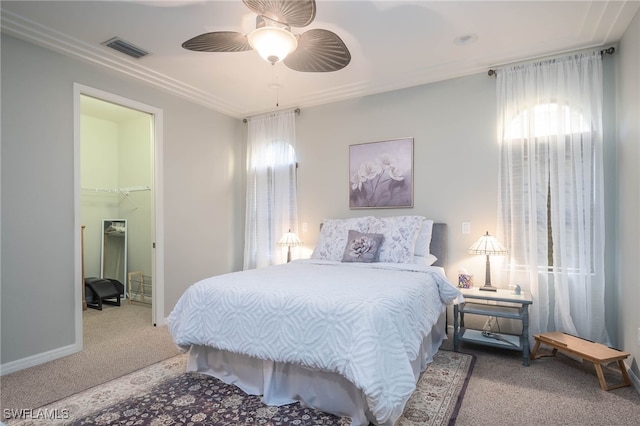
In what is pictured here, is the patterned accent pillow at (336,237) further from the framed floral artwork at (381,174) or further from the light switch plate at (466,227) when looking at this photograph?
the light switch plate at (466,227)

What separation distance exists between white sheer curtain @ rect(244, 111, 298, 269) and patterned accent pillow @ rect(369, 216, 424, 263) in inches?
54.3

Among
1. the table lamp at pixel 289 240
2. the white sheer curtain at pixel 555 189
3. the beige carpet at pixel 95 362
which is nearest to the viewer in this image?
the beige carpet at pixel 95 362

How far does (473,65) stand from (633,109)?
1.36m

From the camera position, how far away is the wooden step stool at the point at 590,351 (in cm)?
229

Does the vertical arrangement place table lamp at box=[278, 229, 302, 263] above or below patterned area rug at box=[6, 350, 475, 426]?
above

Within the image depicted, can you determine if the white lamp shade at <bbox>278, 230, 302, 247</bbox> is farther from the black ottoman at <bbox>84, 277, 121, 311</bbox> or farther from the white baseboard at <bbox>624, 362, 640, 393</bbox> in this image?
the white baseboard at <bbox>624, 362, 640, 393</bbox>

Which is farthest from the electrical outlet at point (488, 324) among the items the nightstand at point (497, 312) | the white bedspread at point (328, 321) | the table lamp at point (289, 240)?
the table lamp at point (289, 240)

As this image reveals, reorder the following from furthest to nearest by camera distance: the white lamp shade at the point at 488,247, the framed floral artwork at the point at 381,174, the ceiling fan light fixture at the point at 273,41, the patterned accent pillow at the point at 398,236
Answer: the framed floral artwork at the point at 381,174, the patterned accent pillow at the point at 398,236, the white lamp shade at the point at 488,247, the ceiling fan light fixture at the point at 273,41

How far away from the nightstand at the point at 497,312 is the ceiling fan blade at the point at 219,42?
265cm

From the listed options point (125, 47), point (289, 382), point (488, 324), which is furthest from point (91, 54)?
point (488, 324)

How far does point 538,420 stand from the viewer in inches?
76.7

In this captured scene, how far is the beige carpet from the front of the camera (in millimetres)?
2314

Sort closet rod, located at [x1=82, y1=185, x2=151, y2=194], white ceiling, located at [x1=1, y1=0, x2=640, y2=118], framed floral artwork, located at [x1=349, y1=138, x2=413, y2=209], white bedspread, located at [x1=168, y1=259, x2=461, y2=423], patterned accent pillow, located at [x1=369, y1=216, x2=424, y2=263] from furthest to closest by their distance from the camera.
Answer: closet rod, located at [x1=82, y1=185, x2=151, y2=194]
framed floral artwork, located at [x1=349, y1=138, x2=413, y2=209]
patterned accent pillow, located at [x1=369, y1=216, x2=424, y2=263]
white ceiling, located at [x1=1, y1=0, x2=640, y2=118]
white bedspread, located at [x1=168, y1=259, x2=461, y2=423]

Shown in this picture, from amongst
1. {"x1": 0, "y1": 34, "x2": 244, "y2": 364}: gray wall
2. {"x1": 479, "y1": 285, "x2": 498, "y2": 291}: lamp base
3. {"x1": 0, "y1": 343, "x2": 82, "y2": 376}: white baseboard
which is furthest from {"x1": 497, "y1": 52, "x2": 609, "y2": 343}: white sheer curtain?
{"x1": 0, "y1": 343, "x2": 82, "y2": 376}: white baseboard
